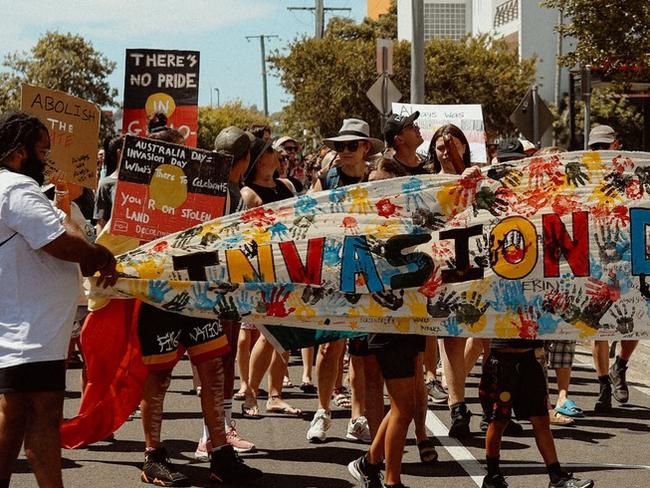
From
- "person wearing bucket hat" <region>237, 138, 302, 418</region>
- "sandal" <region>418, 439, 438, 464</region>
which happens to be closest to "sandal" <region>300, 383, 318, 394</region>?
"person wearing bucket hat" <region>237, 138, 302, 418</region>

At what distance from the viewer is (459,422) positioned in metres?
9.23

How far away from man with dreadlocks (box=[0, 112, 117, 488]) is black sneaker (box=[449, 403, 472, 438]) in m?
3.75

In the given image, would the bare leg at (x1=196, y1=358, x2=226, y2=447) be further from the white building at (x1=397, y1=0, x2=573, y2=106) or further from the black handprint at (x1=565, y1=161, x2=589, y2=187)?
the white building at (x1=397, y1=0, x2=573, y2=106)

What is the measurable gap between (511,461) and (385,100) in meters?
12.5

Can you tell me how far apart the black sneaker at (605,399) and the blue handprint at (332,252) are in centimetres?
405

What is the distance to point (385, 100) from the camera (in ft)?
67.1

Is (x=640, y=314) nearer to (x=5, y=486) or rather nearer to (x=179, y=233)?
(x=179, y=233)

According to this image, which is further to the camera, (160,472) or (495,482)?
(160,472)

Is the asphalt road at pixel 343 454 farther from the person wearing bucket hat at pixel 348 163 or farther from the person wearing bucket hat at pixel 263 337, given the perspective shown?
the person wearing bucket hat at pixel 348 163

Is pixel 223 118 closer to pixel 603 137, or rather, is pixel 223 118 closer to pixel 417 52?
pixel 417 52

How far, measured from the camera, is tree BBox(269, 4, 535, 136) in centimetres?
4834

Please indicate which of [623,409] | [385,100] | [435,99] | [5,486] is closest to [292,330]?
[5,486]

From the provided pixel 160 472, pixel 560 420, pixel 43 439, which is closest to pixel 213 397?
pixel 160 472

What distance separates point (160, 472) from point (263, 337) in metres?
2.33
